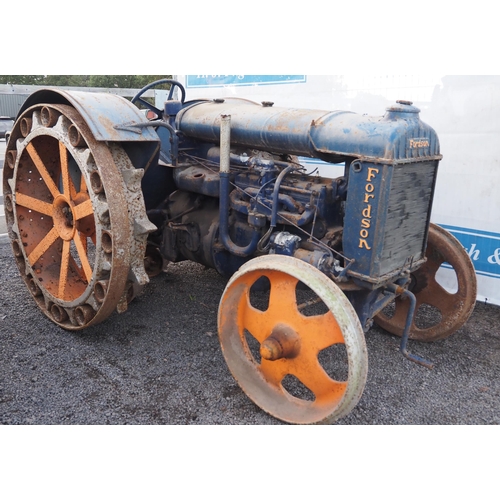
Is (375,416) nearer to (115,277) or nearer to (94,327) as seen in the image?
(115,277)

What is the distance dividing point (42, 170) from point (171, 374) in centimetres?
146

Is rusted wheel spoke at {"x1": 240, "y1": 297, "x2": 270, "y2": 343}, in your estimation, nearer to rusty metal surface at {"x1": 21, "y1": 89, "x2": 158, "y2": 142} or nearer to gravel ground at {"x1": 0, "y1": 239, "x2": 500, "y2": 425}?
gravel ground at {"x1": 0, "y1": 239, "x2": 500, "y2": 425}

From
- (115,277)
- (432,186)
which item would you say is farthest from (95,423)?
(432,186)

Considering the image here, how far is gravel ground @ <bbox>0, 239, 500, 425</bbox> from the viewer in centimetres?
249

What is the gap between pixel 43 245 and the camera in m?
3.22

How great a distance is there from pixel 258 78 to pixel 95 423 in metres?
4.07

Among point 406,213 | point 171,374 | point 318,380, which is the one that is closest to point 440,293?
point 406,213

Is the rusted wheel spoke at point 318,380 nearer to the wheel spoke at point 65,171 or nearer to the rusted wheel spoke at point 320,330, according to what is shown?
the rusted wheel spoke at point 320,330

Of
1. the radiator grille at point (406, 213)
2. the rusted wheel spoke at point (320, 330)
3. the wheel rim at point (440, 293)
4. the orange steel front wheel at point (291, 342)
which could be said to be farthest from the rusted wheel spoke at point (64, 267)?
the wheel rim at point (440, 293)

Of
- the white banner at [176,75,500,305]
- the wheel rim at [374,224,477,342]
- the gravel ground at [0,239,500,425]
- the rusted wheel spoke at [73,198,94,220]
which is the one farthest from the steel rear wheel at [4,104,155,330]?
the white banner at [176,75,500,305]

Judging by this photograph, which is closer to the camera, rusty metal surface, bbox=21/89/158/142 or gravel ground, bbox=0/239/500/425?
gravel ground, bbox=0/239/500/425

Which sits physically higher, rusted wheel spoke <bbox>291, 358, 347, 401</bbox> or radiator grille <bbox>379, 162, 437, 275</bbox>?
radiator grille <bbox>379, 162, 437, 275</bbox>

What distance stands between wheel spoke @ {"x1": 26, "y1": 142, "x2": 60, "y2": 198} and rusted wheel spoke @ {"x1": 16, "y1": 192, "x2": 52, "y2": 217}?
123 mm

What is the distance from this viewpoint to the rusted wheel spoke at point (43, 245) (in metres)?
3.13
